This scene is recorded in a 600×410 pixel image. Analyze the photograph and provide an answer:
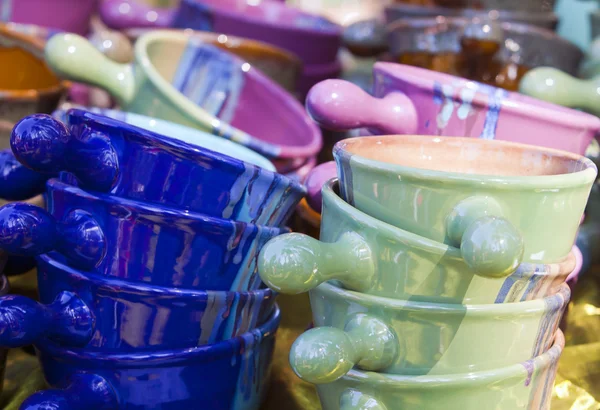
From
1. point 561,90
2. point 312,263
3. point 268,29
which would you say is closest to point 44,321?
point 312,263

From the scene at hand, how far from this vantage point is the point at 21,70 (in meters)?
0.73

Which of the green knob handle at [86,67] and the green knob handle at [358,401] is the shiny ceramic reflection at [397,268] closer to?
the green knob handle at [358,401]

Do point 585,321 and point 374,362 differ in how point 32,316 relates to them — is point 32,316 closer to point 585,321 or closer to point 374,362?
point 374,362

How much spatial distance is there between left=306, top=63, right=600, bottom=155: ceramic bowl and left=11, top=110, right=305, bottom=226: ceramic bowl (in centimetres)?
9

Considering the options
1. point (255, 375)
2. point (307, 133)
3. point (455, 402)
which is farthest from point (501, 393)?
point (307, 133)

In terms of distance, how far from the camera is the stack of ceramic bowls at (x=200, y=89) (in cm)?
50

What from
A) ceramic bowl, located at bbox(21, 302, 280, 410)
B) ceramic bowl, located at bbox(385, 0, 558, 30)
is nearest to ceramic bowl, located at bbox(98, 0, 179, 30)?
ceramic bowl, located at bbox(385, 0, 558, 30)

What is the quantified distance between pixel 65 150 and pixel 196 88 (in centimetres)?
32

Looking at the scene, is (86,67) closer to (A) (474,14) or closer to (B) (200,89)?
(B) (200,89)

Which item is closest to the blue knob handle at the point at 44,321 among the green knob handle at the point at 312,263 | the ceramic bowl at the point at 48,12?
the green knob handle at the point at 312,263

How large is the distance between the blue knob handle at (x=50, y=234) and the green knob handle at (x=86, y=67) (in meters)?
0.19

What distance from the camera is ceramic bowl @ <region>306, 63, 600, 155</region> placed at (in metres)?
0.42

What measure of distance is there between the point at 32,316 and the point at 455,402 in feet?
0.71

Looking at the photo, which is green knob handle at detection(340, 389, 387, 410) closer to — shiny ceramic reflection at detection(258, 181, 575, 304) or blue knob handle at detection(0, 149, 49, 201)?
shiny ceramic reflection at detection(258, 181, 575, 304)
